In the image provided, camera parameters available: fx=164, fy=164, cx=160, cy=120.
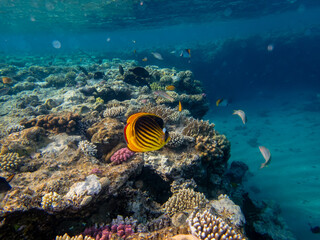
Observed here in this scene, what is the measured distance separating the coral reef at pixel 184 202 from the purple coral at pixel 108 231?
46.6 inches

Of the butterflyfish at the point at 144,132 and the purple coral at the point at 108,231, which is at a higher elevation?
the butterflyfish at the point at 144,132

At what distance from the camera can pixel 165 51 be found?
93.5ft

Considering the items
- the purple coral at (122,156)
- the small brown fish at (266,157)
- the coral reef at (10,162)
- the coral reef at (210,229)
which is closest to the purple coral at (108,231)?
the coral reef at (210,229)

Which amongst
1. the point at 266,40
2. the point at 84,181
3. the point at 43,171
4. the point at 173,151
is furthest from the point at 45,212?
the point at 266,40

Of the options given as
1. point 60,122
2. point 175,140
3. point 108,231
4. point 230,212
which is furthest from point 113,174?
point 60,122

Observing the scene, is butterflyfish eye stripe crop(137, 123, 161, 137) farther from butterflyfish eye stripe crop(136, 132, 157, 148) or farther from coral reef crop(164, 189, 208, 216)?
coral reef crop(164, 189, 208, 216)

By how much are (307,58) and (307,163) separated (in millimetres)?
28605

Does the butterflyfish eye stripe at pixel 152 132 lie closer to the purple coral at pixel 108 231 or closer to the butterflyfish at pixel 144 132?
the butterflyfish at pixel 144 132

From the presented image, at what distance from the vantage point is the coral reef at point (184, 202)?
11.8 ft

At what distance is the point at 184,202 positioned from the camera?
367 centimetres

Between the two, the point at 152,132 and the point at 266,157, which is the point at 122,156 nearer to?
the point at 152,132

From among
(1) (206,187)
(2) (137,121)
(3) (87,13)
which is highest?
(3) (87,13)

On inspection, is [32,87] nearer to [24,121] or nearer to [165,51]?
[24,121]

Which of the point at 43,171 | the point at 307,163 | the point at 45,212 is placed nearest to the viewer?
the point at 45,212
